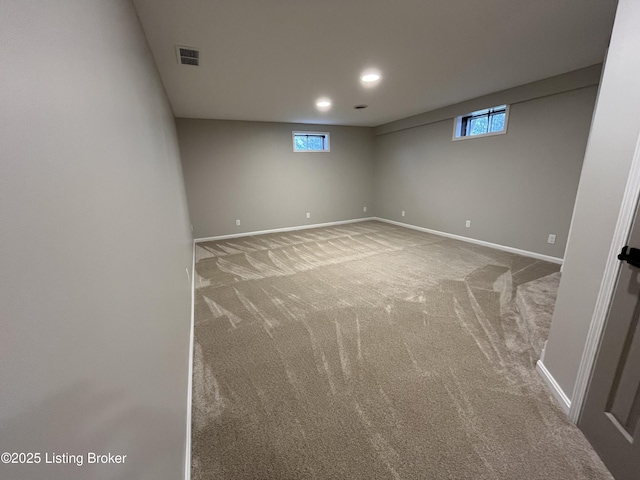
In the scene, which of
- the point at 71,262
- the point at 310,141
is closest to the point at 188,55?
the point at 71,262

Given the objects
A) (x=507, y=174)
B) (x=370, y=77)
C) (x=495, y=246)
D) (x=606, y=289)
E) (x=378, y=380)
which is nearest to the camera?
(x=606, y=289)

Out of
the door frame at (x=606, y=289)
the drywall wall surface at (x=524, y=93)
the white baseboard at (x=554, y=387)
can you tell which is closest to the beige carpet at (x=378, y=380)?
the white baseboard at (x=554, y=387)

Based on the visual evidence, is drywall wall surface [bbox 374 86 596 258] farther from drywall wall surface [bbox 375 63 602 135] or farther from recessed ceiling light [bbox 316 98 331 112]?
recessed ceiling light [bbox 316 98 331 112]

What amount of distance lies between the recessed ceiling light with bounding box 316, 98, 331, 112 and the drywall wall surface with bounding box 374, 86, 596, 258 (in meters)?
2.30

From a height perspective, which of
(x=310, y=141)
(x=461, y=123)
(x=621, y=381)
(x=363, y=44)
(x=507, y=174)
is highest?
(x=363, y=44)

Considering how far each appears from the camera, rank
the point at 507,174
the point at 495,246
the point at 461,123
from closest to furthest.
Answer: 1. the point at 507,174
2. the point at 495,246
3. the point at 461,123

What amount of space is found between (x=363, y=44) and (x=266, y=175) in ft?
12.4

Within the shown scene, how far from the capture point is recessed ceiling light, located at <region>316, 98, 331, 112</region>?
152 inches

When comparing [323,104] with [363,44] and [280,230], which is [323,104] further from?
[280,230]

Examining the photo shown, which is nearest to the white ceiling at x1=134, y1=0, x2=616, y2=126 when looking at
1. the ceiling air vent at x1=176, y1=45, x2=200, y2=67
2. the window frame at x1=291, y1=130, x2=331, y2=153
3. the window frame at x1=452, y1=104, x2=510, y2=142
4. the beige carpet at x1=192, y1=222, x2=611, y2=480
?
the ceiling air vent at x1=176, y1=45, x2=200, y2=67

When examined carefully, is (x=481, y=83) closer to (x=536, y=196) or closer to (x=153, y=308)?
(x=536, y=196)

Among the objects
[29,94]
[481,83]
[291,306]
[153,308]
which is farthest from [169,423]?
[481,83]

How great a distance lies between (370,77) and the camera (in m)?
2.97

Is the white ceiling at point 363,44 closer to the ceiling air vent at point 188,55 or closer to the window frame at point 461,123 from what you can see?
the ceiling air vent at point 188,55
